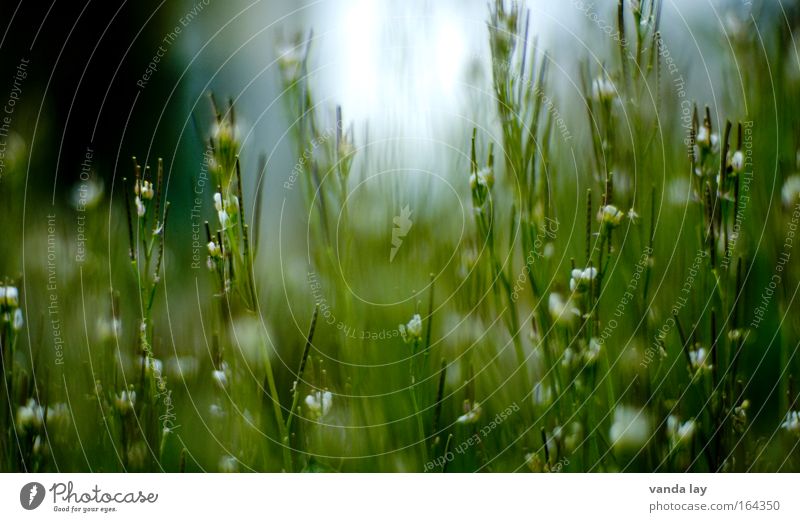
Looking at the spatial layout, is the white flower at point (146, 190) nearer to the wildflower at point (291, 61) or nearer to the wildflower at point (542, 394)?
the wildflower at point (291, 61)

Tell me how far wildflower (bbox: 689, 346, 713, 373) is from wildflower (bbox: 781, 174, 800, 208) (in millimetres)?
179

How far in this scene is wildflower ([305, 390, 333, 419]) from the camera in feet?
2.43

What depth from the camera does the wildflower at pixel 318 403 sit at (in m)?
0.74

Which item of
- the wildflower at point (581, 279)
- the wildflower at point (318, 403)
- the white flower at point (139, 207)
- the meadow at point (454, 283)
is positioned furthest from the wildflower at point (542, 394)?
the white flower at point (139, 207)

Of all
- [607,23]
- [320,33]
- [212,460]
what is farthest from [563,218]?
[212,460]

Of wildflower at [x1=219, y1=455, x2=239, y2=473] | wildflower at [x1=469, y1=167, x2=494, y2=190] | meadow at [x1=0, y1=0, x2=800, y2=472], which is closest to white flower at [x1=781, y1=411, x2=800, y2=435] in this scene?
meadow at [x1=0, y1=0, x2=800, y2=472]

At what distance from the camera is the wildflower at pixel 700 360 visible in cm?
77

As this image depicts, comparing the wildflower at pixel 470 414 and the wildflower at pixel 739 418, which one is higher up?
the wildflower at pixel 470 414

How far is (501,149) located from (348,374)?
0.28m

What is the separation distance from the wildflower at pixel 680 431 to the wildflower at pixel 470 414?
0.67 ft

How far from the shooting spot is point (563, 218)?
0.76 m
